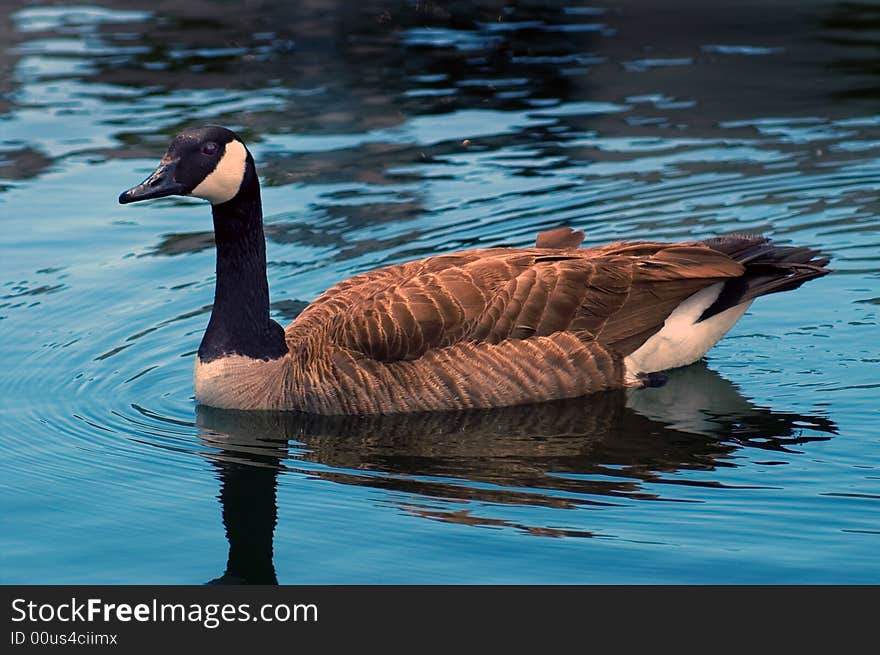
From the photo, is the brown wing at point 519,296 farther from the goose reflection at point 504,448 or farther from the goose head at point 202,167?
the goose head at point 202,167

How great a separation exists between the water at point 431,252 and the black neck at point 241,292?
0.55m

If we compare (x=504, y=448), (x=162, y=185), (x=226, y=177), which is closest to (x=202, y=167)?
(x=226, y=177)

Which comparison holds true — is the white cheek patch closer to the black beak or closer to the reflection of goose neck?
the black beak

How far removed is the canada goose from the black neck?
0.01 metres

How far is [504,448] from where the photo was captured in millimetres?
10281

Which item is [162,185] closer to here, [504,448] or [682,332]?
[504,448]

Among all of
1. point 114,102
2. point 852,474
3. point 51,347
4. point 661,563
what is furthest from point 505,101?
point 661,563

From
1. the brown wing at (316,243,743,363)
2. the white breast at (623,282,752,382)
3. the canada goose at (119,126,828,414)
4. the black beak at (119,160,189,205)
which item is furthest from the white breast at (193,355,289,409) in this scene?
the white breast at (623,282,752,382)

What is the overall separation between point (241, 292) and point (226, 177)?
913mm

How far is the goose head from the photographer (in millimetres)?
10672

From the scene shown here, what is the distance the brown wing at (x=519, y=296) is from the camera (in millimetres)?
10930

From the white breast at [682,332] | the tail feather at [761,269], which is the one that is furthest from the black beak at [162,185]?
the tail feather at [761,269]

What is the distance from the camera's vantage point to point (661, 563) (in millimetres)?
8109

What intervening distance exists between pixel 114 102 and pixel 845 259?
37.4ft
